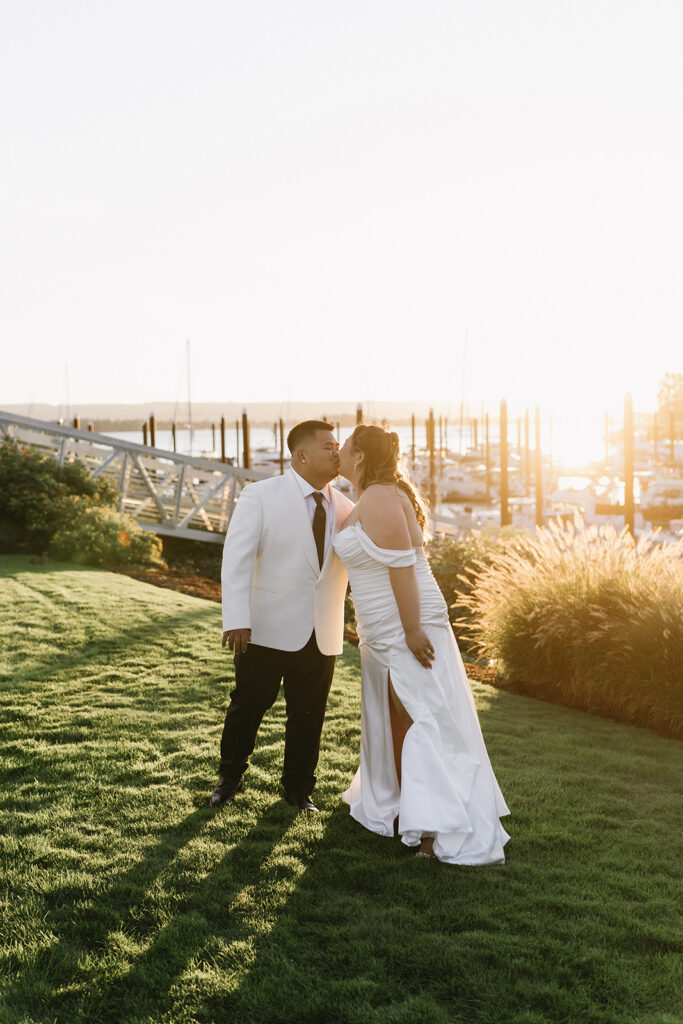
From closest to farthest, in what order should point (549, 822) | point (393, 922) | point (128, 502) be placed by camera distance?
point (393, 922) < point (549, 822) < point (128, 502)

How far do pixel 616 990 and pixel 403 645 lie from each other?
72.0 inches

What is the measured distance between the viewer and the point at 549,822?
4.93m

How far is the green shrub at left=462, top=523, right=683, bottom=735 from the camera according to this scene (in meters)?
7.57

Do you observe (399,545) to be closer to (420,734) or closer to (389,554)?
(389,554)

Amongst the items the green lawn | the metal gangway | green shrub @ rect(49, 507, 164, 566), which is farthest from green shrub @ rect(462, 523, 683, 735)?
the metal gangway

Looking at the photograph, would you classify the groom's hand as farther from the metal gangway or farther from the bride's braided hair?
the metal gangway

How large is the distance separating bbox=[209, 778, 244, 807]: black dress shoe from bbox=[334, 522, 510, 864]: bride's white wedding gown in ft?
2.71

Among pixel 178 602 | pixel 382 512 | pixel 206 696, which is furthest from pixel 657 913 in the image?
pixel 178 602

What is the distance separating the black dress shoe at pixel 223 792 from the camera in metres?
4.84

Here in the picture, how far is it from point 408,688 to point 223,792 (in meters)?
1.43

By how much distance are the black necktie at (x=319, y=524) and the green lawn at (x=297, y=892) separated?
159cm

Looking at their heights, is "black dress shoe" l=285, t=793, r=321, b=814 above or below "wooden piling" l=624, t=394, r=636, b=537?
below

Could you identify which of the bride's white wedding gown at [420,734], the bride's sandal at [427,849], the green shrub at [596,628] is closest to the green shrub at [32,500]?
the green shrub at [596,628]

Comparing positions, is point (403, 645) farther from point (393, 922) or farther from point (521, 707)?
point (521, 707)
